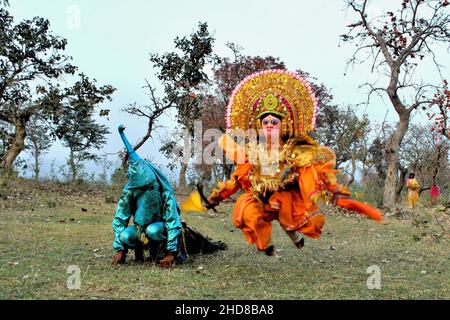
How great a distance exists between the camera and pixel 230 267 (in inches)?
266

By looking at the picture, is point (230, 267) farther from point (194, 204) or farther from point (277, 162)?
point (277, 162)

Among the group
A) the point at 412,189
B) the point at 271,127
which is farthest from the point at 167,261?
the point at 412,189

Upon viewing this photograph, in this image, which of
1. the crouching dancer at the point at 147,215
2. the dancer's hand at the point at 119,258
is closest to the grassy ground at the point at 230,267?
the dancer's hand at the point at 119,258

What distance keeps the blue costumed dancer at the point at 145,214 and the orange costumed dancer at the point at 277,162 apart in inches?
23.5

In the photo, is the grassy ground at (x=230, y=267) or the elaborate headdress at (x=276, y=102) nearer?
the grassy ground at (x=230, y=267)

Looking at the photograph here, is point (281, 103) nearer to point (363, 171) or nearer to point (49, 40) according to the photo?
point (49, 40)

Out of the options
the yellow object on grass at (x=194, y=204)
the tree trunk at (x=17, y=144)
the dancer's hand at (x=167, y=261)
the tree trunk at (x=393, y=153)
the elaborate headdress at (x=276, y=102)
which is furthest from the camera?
the tree trunk at (x=17, y=144)

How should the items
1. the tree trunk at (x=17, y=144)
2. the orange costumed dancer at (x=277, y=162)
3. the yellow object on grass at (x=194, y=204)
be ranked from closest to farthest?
the orange costumed dancer at (x=277, y=162), the yellow object on grass at (x=194, y=204), the tree trunk at (x=17, y=144)

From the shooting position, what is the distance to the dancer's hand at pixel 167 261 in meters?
6.50

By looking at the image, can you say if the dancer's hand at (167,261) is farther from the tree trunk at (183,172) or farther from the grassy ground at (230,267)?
the tree trunk at (183,172)

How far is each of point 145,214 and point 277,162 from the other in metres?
1.74

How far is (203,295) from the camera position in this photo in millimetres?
5258
